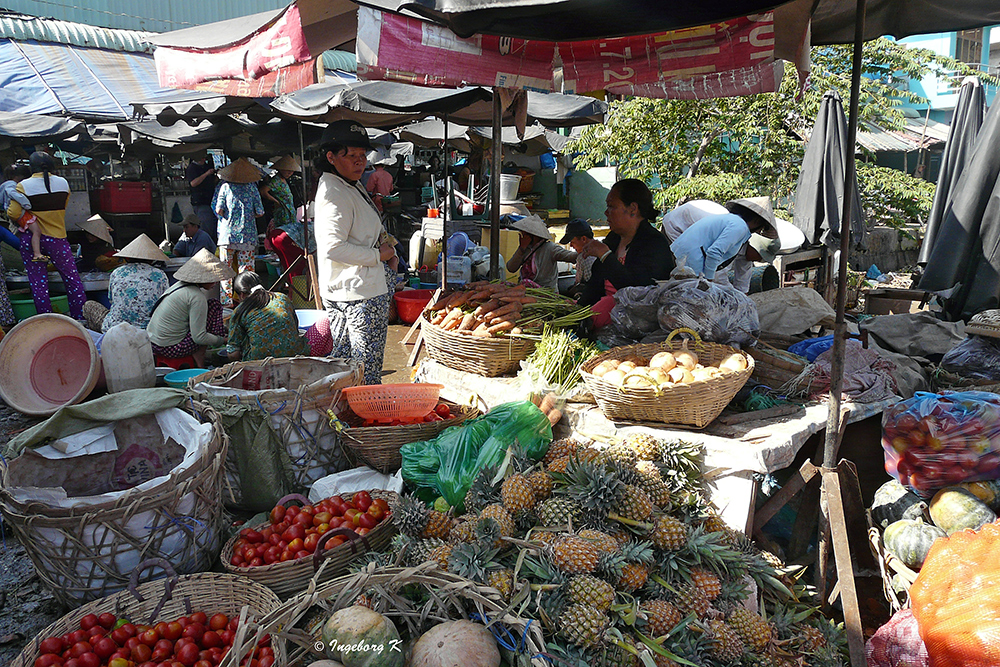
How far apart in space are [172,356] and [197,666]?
12.8 feet

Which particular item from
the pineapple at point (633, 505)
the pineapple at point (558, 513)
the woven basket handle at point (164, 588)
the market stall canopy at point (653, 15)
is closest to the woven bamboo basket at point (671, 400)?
the pineapple at point (633, 505)

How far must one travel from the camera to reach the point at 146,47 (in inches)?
631

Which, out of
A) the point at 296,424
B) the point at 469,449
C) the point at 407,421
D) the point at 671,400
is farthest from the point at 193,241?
the point at 671,400

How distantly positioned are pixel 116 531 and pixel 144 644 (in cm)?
49

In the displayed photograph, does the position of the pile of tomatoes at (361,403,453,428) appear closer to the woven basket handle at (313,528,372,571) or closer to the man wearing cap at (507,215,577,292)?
the woven basket handle at (313,528,372,571)

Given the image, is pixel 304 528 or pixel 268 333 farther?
pixel 268 333

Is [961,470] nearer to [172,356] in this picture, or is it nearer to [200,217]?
[172,356]

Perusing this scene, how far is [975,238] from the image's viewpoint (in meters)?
4.77

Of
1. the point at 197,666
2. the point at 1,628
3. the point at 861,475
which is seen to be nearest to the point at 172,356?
the point at 1,628

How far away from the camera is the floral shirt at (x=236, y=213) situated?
8.50 m

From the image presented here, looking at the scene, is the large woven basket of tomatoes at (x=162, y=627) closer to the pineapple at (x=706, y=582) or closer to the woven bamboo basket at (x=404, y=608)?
the woven bamboo basket at (x=404, y=608)

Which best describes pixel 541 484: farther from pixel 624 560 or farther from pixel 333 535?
pixel 333 535

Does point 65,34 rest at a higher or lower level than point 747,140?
higher

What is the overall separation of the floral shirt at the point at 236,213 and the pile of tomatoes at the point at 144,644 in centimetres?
693
